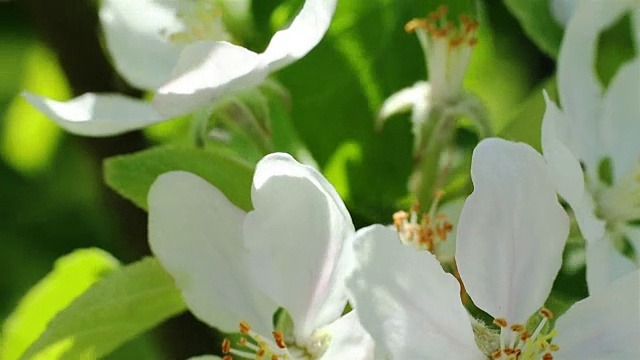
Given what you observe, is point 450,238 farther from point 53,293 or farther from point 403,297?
point 53,293

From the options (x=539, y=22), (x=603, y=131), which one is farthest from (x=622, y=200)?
(x=539, y=22)

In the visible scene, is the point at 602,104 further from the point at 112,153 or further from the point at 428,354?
the point at 112,153

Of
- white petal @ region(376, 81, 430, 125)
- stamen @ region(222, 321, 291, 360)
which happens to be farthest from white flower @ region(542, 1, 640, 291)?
stamen @ region(222, 321, 291, 360)

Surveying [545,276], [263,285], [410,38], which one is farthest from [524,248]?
[410,38]

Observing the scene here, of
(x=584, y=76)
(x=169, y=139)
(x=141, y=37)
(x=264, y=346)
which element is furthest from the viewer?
(x=169, y=139)

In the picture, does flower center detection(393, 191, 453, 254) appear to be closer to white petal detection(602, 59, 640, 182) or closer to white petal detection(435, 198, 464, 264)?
white petal detection(435, 198, 464, 264)

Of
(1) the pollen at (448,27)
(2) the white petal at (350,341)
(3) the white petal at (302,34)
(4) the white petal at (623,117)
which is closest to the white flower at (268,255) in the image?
(2) the white petal at (350,341)
